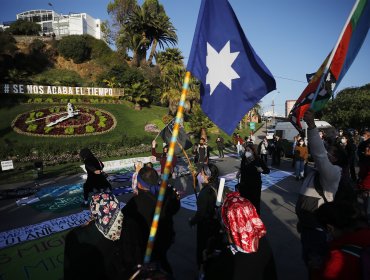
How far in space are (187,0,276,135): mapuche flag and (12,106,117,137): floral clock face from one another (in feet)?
74.8

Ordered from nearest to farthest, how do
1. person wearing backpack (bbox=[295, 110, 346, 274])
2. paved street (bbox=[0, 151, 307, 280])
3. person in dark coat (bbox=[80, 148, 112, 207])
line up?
person wearing backpack (bbox=[295, 110, 346, 274]) → paved street (bbox=[0, 151, 307, 280]) → person in dark coat (bbox=[80, 148, 112, 207])

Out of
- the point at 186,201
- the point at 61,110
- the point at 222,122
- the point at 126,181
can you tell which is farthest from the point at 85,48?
the point at 222,122

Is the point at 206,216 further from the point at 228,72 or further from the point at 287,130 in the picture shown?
the point at 287,130

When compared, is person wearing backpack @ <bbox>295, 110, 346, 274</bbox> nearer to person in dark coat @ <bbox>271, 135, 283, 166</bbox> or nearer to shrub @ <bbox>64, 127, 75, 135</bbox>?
person in dark coat @ <bbox>271, 135, 283, 166</bbox>

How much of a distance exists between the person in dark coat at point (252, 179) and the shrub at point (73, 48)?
45977 millimetres

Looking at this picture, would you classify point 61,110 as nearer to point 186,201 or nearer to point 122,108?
point 122,108

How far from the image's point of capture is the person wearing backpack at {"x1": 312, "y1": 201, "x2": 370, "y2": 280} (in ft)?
5.15

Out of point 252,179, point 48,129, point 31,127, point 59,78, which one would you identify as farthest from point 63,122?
point 252,179

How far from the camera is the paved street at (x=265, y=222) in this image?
4543 millimetres

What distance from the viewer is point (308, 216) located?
322 cm

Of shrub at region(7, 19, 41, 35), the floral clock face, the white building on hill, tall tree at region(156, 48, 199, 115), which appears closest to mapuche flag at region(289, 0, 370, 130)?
the floral clock face

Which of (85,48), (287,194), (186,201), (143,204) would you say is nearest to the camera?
(143,204)

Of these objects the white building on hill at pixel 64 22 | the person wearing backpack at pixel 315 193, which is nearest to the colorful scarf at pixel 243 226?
the person wearing backpack at pixel 315 193

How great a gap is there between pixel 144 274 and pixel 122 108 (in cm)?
3233
